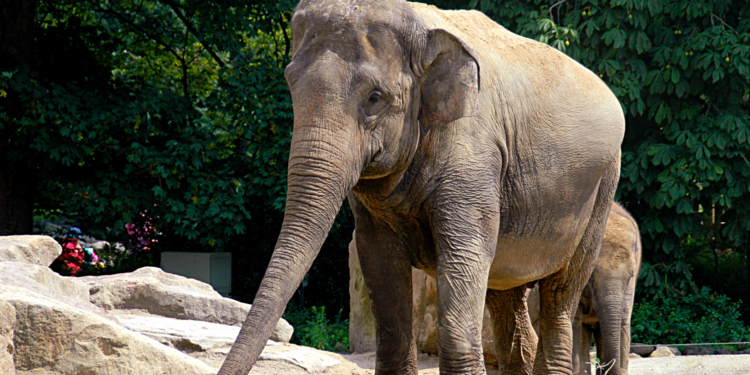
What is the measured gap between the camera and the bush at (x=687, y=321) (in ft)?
33.4

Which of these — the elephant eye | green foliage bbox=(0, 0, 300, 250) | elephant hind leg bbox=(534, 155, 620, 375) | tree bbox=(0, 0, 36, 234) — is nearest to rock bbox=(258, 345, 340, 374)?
elephant hind leg bbox=(534, 155, 620, 375)

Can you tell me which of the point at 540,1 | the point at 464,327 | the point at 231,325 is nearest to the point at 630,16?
the point at 540,1

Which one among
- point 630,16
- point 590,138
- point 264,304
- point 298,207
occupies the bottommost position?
point 264,304

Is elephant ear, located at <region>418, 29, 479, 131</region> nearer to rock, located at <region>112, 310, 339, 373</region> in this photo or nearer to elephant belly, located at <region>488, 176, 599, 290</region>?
elephant belly, located at <region>488, 176, 599, 290</region>

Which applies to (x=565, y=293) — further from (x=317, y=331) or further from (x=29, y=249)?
(x=317, y=331)

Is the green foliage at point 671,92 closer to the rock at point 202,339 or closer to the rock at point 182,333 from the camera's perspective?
the rock at point 202,339

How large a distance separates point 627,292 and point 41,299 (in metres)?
5.77

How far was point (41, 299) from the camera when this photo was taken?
300 cm

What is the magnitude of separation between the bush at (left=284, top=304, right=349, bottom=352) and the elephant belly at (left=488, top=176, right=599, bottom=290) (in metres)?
6.44

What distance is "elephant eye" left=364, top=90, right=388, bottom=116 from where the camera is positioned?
306cm

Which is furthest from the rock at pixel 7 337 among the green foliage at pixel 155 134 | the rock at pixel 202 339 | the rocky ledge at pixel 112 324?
the green foliage at pixel 155 134

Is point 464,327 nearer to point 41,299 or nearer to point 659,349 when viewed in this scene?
point 41,299

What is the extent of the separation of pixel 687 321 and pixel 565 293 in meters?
6.60

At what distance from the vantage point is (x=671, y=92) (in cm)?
997
